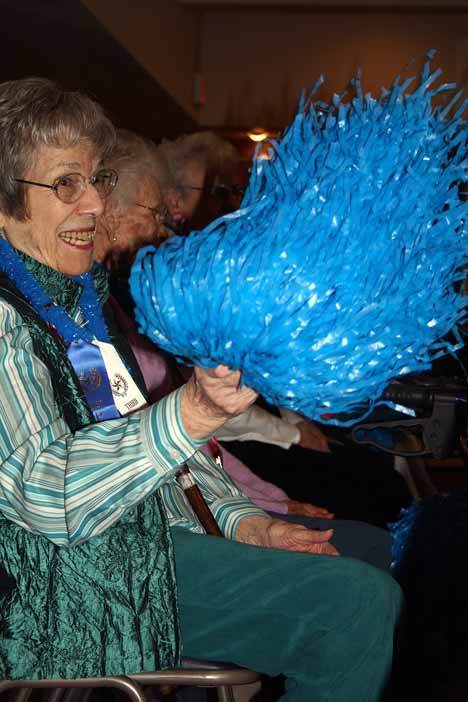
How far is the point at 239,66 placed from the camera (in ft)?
22.4

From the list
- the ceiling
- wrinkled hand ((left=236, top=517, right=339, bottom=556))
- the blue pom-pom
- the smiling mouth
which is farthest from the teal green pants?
the ceiling

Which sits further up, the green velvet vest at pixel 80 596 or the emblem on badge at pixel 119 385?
the emblem on badge at pixel 119 385

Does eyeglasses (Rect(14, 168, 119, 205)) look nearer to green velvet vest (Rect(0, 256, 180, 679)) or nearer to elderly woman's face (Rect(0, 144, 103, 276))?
elderly woman's face (Rect(0, 144, 103, 276))

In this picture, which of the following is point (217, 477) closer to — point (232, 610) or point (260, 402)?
point (232, 610)

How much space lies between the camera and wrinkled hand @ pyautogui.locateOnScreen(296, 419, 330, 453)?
2363 millimetres

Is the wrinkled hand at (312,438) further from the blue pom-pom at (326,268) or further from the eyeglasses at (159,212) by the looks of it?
the blue pom-pom at (326,268)

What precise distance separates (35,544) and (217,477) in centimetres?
49

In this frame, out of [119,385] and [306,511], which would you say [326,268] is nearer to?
[119,385]

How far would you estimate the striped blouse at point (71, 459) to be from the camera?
0.92m

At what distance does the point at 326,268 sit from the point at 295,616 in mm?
595

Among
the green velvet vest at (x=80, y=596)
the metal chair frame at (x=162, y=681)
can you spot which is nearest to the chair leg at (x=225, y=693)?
the metal chair frame at (x=162, y=681)

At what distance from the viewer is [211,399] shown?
0.88m

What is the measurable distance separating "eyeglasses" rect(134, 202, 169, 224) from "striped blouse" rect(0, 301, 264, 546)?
1208mm

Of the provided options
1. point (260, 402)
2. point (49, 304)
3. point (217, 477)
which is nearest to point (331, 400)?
point (49, 304)
